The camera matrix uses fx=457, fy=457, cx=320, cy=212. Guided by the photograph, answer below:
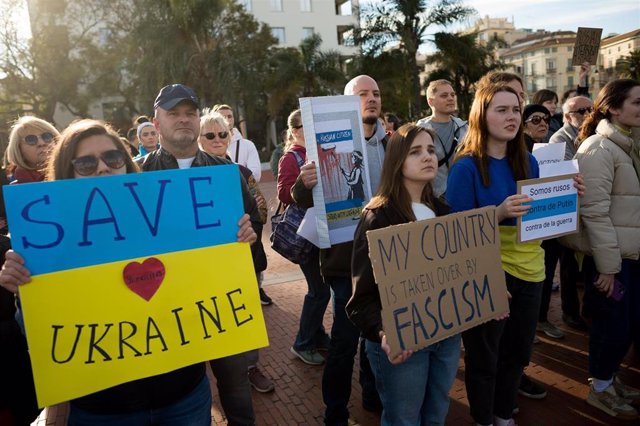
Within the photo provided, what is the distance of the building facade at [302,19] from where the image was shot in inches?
1655

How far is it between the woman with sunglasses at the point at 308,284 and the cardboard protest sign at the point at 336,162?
604 mm

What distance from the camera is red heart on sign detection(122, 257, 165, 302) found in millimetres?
1754

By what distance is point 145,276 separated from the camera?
1.79 metres

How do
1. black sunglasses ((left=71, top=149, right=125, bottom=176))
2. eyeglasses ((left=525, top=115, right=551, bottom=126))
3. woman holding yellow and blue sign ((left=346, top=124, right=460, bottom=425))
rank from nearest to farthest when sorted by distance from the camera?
black sunglasses ((left=71, top=149, right=125, bottom=176))
woman holding yellow and blue sign ((left=346, top=124, right=460, bottom=425))
eyeglasses ((left=525, top=115, right=551, bottom=126))

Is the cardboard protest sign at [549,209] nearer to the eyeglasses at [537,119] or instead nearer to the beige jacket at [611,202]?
the beige jacket at [611,202]

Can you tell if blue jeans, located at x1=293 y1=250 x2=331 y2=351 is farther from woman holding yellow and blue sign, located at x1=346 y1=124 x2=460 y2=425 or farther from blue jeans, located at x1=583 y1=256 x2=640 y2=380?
blue jeans, located at x1=583 y1=256 x2=640 y2=380

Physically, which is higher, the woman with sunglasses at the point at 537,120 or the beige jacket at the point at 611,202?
the woman with sunglasses at the point at 537,120

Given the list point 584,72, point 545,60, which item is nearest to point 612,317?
point 584,72

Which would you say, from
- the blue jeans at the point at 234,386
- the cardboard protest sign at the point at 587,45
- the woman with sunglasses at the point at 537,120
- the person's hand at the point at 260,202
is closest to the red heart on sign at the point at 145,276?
the blue jeans at the point at 234,386

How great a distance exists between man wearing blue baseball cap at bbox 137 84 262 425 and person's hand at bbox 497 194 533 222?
1.62 meters

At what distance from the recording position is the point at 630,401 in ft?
10.4

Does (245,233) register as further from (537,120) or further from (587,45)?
(587,45)

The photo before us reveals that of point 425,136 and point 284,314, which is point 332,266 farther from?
point 284,314

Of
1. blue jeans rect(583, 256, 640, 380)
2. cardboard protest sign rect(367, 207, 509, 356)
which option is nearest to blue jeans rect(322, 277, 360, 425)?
cardboard protest sign rect(367, 207, 509, 356)
